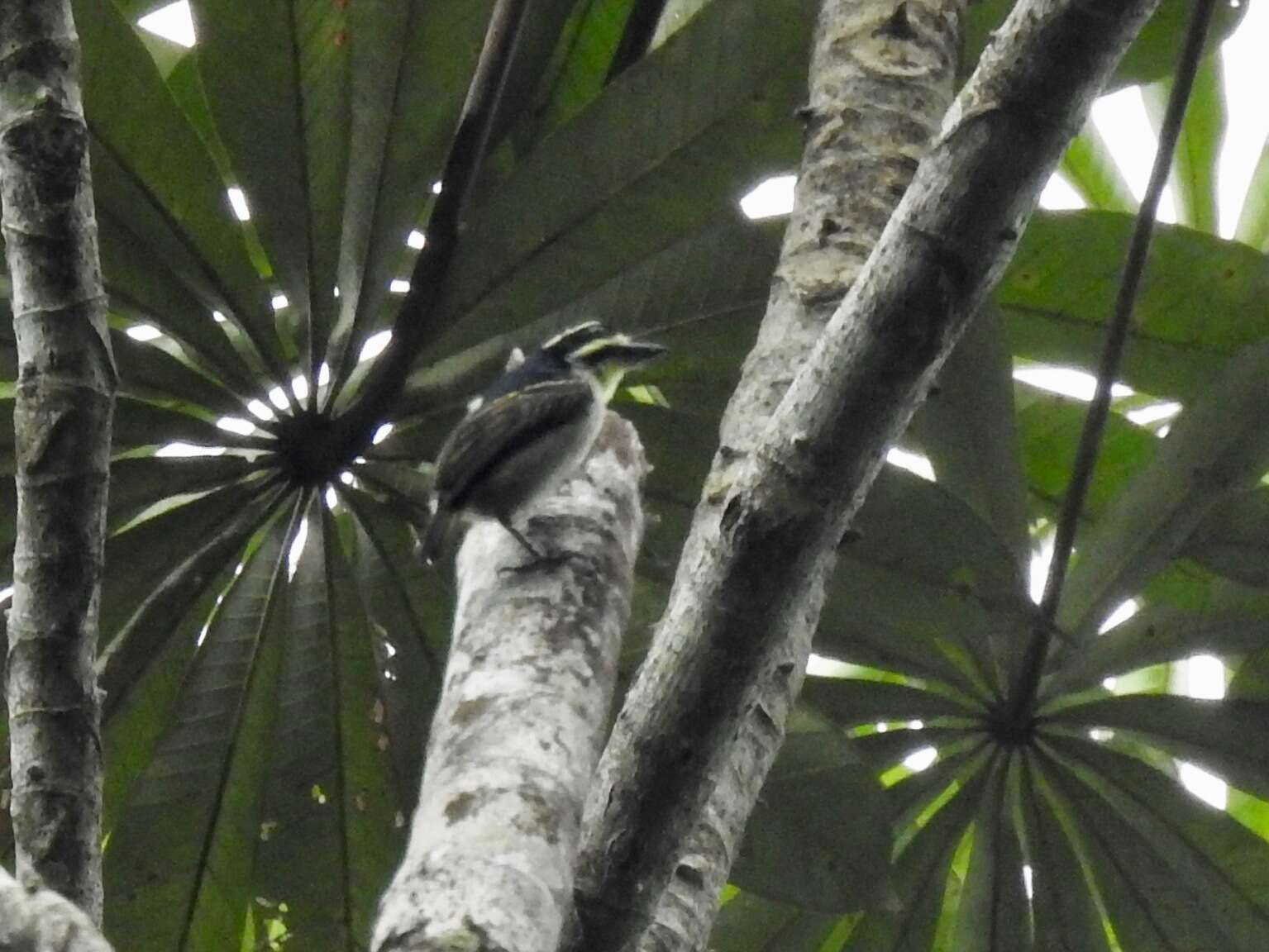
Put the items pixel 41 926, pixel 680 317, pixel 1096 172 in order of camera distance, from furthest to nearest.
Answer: pixel 1096 172 → pixel 680 317 → pixel 41 926

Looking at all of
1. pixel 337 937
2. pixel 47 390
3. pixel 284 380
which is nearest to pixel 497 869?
pixel 47 390

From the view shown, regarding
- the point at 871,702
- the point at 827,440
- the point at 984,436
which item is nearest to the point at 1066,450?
the point at 984,436

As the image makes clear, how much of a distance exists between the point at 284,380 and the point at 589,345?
0.66 metres

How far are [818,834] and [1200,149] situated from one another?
2238mm

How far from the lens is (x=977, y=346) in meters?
3.70

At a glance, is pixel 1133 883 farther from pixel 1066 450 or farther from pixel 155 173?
pixel 155 173

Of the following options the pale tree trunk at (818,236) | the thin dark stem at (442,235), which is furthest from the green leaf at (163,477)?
the pale tree trunk at (818,236)

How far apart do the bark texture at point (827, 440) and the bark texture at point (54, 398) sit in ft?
2.04

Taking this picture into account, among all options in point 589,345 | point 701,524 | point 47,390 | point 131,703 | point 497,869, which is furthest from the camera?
point 131,703

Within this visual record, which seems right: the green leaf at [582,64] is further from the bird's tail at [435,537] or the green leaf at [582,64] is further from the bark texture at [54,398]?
the bark texture at [54,398]

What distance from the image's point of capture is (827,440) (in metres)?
1.90

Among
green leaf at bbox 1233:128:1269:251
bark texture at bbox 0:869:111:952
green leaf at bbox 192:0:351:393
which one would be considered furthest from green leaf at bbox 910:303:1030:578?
bark texture at bbox 0:869:111:952

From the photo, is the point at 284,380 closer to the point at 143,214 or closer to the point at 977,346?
the point at 143,214

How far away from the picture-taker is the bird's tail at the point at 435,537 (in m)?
3.84
